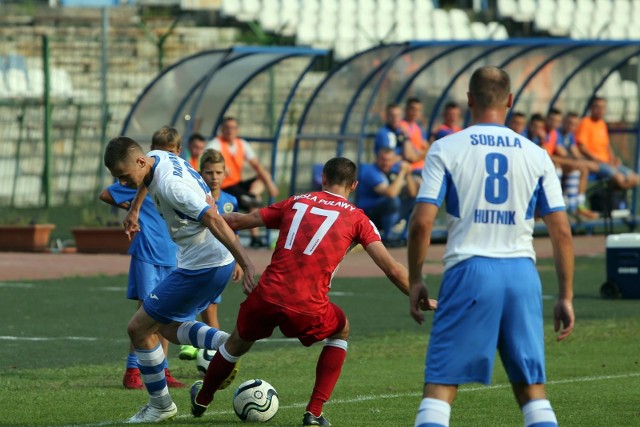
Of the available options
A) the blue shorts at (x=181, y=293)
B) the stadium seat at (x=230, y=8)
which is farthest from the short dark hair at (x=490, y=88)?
the stadium seat at (x=230, y=8)

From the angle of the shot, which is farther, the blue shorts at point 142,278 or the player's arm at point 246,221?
the blue shorts at point 142,278

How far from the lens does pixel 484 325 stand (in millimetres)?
5836

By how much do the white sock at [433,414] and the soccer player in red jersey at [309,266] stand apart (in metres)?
1.89

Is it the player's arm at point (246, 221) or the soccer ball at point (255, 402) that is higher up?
the player's arm at point (246, 221)

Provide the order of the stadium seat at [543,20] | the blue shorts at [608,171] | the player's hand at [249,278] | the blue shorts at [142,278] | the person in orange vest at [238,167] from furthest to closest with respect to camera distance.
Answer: the stadium seat at [543,20] → the blue shorts at [608,171] → the person in orange vest at [238,167] → the blue shorts at [142,278] → the player's hand at [249,278]

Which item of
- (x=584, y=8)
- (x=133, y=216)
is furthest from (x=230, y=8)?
(x=133, y=216)

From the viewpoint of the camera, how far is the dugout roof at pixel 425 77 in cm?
2139

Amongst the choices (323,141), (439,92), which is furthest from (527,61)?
(323,141)

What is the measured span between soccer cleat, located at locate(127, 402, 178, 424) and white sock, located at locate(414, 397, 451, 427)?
8.60 feet

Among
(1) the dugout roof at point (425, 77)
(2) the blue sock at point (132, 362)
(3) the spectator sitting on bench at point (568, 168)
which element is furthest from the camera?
(3) the spectator sitting on bench at point (568, 168)

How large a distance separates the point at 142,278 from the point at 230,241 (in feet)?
7.66

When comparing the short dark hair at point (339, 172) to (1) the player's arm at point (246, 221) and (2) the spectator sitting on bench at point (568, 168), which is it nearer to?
(1) the player's arm at point (246, 221)

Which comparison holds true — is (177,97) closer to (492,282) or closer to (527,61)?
(527,61)

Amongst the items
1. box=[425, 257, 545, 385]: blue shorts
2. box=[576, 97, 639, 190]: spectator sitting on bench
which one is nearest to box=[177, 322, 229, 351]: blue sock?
box=[425, 257, 545, 385]: blue shorts
